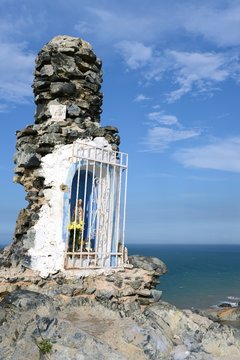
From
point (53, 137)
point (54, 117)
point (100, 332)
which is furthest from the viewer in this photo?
point (54, 117)

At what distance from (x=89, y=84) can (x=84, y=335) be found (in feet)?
19.6

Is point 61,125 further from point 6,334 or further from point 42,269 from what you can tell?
point 6,334

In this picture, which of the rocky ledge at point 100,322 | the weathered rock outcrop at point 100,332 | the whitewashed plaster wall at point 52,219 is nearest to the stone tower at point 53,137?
the whitewashed plaster wall at point 52,219

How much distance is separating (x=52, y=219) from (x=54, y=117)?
2.34 metres

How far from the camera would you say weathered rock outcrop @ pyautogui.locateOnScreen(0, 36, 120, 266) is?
360 inches

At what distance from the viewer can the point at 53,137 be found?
30.1 feet

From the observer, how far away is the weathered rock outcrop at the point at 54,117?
914cm

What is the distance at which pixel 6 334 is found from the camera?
249 inches

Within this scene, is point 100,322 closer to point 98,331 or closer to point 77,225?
point 98,331

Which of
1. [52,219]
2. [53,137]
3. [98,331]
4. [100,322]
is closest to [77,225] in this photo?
[52,219]

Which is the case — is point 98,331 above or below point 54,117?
below

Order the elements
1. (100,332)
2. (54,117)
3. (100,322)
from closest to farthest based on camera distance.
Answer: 1. (100,332)
2. (100,322)
3. (54,117)

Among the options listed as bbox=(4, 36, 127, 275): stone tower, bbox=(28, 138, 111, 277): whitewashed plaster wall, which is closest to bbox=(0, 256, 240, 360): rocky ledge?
bbox=(28, 138, 111, 277): whitewashed plaster wall

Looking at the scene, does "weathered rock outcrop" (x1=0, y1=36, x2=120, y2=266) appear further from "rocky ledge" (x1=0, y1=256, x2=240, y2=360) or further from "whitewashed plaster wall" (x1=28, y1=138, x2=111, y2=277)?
"rocky ledge" (x1=0, y1=256, x2=240, y2=360)
